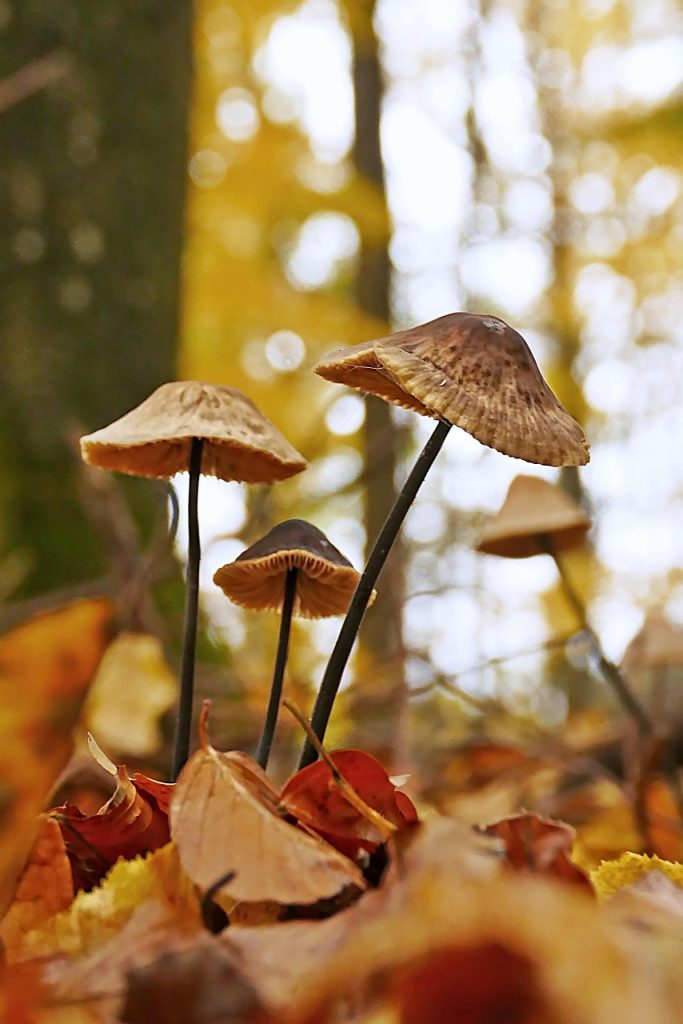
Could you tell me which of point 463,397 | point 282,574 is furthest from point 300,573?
point 463,397

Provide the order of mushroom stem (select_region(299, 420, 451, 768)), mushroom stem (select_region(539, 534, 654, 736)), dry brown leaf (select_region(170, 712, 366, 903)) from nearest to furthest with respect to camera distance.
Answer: dry brown leaf (select_region(170, 712, 366, 903)) → mushroom stem (select_region(299, 420, 451, 768)) → mushroom stem (select_region(539, 534, 654, 736))

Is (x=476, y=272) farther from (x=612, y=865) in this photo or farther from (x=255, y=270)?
(x=612, y=865)

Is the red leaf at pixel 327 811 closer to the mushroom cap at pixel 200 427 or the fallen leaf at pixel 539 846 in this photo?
the fallen leaf at pixel 539 846

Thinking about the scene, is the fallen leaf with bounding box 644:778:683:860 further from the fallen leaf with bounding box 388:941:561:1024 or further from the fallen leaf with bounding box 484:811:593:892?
the fallen leaf with bounding box 388:941:561:1024

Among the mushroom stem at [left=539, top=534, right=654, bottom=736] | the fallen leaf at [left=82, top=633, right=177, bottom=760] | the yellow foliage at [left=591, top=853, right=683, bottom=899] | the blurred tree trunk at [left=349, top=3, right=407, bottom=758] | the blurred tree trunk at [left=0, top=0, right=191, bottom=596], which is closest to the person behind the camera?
the yellow foliage at [left=591, top=853, right=683, bottom=899]

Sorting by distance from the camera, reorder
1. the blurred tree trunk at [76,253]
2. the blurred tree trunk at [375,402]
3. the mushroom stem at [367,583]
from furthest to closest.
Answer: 1. the blurred tree trunk at [375,402]
2. the blurred tree trunk at [76,253]
3. the mushroom stem at [367,583]

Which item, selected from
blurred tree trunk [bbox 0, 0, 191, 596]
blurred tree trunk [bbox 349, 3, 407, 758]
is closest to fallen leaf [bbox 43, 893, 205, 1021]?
blurred tree trunk [bbox 349, 3, 407, 758]

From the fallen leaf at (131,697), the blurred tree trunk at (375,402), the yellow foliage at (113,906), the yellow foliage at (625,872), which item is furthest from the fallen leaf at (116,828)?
the blurred tree trunk at (375,402)
